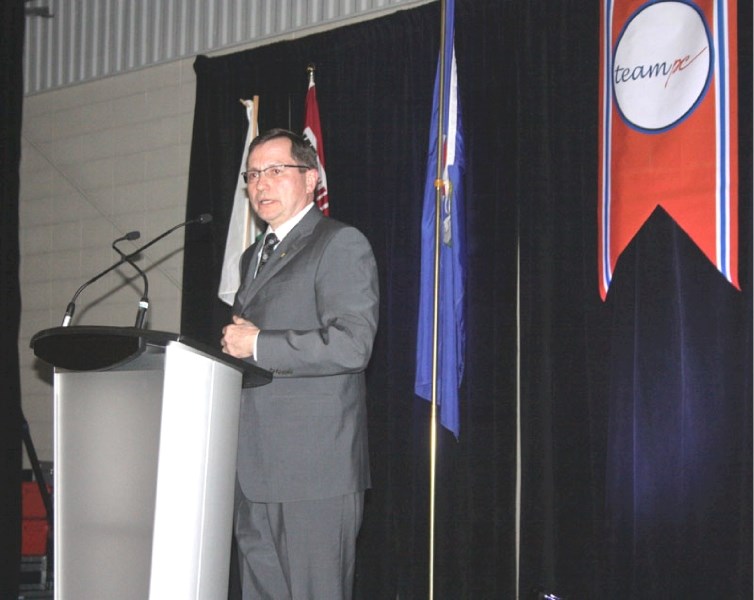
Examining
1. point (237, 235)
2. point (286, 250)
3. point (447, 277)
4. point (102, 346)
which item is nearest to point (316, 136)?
point (237, 235)

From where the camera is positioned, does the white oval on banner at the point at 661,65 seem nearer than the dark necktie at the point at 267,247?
No

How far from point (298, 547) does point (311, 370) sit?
0.46 meters

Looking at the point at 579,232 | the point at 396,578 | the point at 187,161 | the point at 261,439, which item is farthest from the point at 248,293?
the point at 187,161

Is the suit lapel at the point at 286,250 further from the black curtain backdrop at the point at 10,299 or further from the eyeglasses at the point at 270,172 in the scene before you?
the black curtain backdrop at the point at 10,299

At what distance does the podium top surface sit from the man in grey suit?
23cm

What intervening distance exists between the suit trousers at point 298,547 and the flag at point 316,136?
2.50 metres

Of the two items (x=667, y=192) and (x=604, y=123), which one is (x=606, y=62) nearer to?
(x=604, y=123)

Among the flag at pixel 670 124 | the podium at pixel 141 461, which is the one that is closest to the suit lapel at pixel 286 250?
the podium at pixel 141 461

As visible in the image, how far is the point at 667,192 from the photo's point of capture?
3889 millimetres

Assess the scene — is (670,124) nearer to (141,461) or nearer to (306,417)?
(306,417)

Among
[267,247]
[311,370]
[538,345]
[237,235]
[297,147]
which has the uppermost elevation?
[237,235]

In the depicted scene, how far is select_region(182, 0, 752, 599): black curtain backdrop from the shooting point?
377 cm

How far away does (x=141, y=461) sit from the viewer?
2170mm

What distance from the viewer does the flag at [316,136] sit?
16.1 ft
